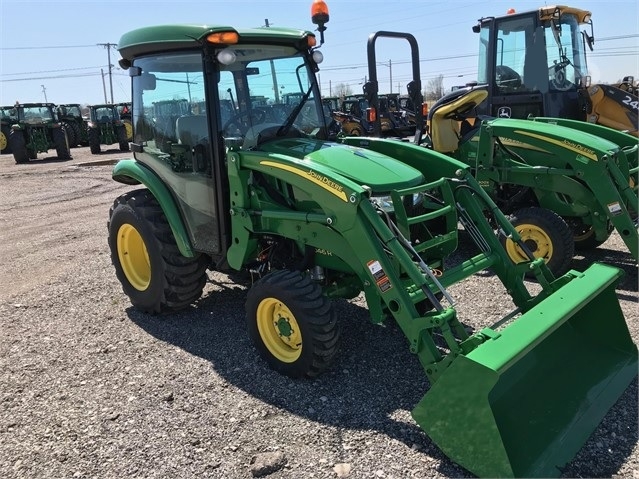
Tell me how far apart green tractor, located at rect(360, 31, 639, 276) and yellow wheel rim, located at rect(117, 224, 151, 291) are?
208 cm

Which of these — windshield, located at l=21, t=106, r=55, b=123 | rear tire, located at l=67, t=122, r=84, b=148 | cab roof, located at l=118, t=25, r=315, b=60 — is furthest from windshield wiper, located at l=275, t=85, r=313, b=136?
rear tire, located at l=67, t=122, r=84, b=148

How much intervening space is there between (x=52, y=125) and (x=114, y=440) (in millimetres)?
18508

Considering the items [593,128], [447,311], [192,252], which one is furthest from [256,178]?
[593,128]

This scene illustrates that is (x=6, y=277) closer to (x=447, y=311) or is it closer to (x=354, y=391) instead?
(x=354, y=391)

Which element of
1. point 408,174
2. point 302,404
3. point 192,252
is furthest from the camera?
point 192,252

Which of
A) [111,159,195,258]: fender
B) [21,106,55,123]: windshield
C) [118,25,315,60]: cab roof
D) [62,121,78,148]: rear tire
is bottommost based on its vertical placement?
[111,159,195,258]: fender

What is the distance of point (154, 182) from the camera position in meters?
4.46

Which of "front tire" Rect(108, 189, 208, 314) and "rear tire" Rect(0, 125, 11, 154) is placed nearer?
"front tire" Rect(108, 189, 208, 314)

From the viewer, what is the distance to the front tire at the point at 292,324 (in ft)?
11.1

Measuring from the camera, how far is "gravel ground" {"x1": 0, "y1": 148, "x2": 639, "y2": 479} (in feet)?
9.31

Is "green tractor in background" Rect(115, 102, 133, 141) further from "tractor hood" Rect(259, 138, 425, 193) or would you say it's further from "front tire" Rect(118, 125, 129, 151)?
"tractor hood" Rect(259, 138, 425, 193)

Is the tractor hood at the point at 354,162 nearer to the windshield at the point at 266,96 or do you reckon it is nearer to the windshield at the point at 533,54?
the windshield at the point at 266,96

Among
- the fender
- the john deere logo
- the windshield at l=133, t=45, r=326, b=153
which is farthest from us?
the john deere logo

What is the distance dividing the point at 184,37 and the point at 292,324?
206cm
